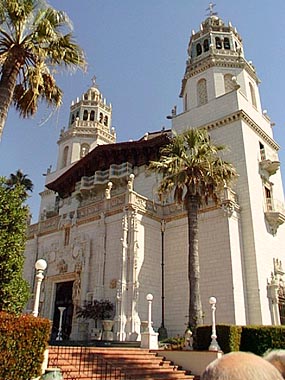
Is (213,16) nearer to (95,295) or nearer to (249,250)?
(249,250)

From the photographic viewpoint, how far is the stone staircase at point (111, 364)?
1185 centimetres

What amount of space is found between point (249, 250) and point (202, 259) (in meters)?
2.84

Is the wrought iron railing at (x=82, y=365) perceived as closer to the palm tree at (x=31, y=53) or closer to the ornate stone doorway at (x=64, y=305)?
the palm tree at (x=31, y=53)

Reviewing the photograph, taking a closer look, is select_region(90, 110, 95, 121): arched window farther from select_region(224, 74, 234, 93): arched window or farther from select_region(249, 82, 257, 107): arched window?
select_region(249, 82, 257, 107): arched window

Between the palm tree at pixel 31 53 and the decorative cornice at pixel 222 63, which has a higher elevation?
the decorative cornice at pixel 222 63

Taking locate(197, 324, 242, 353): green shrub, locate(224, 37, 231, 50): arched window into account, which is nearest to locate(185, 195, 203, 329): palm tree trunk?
locate(197, 324, 242, 353): green shrub

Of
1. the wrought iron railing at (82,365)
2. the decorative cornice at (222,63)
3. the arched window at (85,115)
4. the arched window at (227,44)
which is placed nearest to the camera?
the wrought iron railing at (82,365)

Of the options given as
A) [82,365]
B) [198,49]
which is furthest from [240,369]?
[198,49]

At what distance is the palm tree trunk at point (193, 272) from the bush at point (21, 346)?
7.73 m

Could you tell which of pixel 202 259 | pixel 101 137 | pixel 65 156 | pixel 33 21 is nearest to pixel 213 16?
pixel 101 137

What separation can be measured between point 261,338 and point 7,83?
1366 centimetres

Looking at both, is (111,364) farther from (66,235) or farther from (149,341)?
(66,235)

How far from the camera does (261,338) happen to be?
14742 millimetres

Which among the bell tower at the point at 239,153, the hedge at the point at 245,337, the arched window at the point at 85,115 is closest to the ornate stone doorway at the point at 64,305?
the bell tower at the point at 239,153
